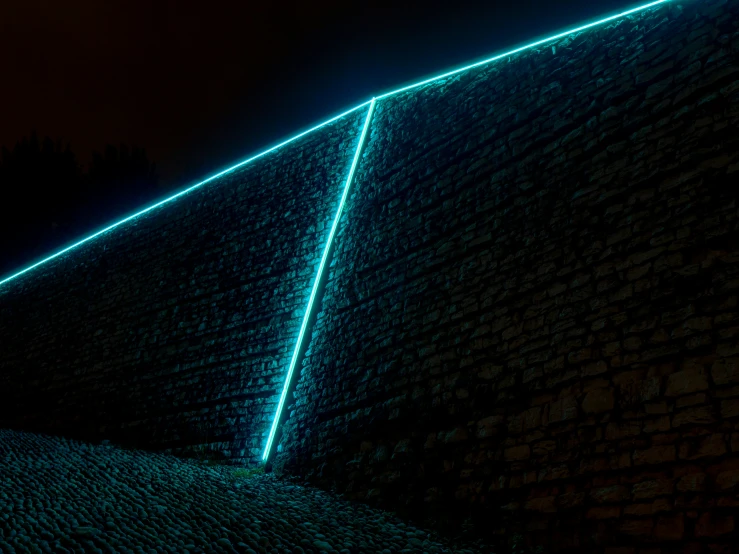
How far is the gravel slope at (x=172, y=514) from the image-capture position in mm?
4332

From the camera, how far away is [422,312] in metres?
6.50

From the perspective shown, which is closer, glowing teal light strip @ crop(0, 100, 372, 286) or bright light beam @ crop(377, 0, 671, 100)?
bright light beam @ crop(377, 0, 671, 100)

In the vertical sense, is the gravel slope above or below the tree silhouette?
below

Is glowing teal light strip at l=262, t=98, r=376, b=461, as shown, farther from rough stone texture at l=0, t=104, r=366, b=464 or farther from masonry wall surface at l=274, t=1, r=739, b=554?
masonry wall surface at l=274, t=1, r=739, b=554

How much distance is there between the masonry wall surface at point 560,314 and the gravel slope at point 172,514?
536 millimetres

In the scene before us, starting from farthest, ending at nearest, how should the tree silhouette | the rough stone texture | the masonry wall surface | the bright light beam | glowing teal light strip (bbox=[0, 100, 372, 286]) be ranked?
the tree silhouette, glowing teal light strip (bbox=[0, 100, 372, 286]), the rough stone texture, the bright light beam, the masonry wall surface

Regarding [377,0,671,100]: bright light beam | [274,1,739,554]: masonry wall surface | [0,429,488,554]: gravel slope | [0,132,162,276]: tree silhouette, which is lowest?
[0,429,488,554]: gravel slope

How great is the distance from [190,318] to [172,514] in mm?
4786

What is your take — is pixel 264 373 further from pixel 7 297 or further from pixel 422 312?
pixel 7 297

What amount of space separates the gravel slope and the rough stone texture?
1.33 m

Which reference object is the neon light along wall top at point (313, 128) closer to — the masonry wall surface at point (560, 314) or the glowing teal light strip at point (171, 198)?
the glowing teal light strip at point (171, 198)

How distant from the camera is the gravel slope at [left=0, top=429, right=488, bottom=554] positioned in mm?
4332

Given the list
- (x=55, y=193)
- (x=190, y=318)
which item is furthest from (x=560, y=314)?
(x=55, y=193)

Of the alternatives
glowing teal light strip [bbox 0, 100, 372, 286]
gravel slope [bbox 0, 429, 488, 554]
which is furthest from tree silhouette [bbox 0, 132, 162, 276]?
gravel slope [bbox 0, 429, 488, 554]
